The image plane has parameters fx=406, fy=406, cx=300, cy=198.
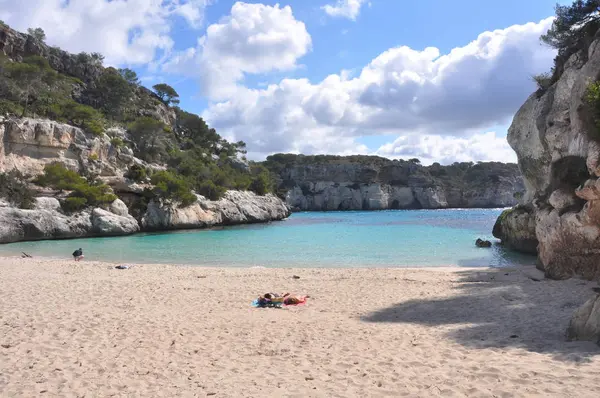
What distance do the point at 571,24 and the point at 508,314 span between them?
20.1 meters

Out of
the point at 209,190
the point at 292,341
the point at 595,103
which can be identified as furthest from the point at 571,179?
the point at 209,190

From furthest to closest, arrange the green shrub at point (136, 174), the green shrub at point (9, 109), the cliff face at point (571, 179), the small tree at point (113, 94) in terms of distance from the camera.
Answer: the small tree at point (113, 94)
the green shrub at point (136, 174)
the green shrub at point (9, 109)
the cliff face at point (571, 179)

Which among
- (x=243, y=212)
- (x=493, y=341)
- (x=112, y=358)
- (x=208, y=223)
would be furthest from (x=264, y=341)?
(x=243, y=212)

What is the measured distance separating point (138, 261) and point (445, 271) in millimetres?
15463

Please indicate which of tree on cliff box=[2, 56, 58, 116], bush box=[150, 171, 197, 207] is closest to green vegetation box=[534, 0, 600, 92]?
bush box=[150, 171, 197, 207]

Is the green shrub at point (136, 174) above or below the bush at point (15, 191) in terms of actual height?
A: above

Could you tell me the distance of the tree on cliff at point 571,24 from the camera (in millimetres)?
20219

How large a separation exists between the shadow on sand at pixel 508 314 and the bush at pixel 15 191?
31603 mm

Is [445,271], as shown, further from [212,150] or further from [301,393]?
[212,150]

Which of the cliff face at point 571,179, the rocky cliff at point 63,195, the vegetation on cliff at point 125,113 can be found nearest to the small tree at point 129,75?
the vegetation on cliff at point 125,113

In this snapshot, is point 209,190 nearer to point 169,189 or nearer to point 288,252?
point 169,189

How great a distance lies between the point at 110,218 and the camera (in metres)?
36.2

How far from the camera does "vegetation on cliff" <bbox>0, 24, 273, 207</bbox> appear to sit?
138ft

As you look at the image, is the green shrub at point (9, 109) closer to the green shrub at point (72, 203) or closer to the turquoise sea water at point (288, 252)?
the green shrub at point (72, 203)
